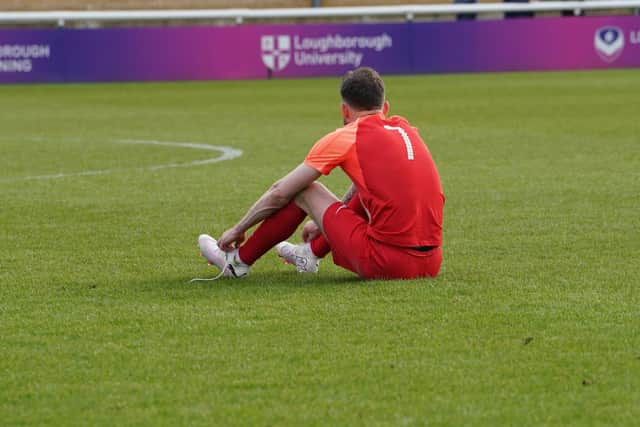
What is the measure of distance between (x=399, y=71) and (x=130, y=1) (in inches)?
566

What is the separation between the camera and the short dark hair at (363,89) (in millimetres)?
7230

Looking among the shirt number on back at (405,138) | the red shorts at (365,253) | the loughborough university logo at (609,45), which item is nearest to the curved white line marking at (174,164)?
the red shorts at (365,253)

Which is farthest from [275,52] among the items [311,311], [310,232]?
[311,311]

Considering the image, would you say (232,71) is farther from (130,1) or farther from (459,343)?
(459,343)

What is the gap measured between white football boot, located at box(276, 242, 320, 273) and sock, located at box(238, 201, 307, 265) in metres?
0.28

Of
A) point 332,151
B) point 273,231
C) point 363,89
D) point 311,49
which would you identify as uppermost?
point 363,89

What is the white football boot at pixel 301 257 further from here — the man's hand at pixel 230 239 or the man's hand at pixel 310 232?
the man's hand at pixel 230 239

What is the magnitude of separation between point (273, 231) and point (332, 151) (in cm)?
58

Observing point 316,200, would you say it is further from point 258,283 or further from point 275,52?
point 275,52

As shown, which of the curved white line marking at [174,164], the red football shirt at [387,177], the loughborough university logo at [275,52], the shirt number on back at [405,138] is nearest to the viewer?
the red football shirt at [387,177]

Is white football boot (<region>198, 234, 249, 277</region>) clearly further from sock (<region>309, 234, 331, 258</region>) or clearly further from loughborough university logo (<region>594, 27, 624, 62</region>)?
loughborough university logo (<region>594, 27, 624, 62</region>)

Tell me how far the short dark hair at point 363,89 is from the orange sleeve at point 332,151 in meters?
0.13

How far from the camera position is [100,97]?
2855 centimetres

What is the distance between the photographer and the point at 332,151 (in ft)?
23.8
